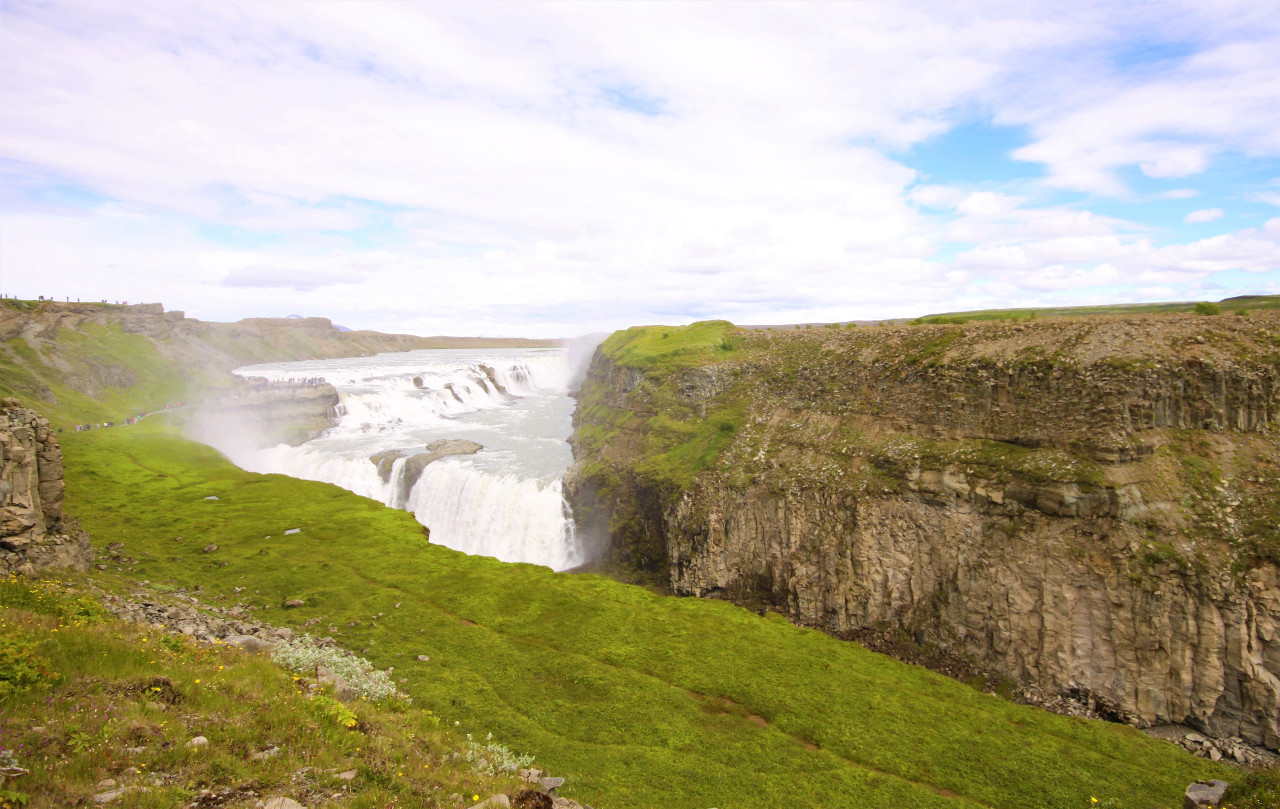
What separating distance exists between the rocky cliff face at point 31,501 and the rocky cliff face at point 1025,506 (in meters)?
25.5

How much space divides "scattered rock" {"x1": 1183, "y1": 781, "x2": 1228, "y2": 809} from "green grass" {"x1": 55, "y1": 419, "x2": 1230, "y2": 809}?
3.29m

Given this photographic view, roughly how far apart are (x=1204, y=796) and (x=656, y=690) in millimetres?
12829

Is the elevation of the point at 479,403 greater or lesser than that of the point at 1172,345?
lesser

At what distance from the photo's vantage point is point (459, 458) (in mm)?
49094

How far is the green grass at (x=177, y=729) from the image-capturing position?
24.2ft

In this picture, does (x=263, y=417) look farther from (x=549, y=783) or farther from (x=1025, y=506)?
(x=1025, y=506)

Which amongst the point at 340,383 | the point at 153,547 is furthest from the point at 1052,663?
the point at 340,383

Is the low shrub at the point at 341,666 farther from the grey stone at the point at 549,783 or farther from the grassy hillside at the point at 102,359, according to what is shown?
the grassy hillside at the point at 102,359

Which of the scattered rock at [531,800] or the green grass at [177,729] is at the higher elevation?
the green grass at [177,729]

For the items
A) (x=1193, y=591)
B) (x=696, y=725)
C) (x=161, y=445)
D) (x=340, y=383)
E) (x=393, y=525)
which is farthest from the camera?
(x=340, y=383)

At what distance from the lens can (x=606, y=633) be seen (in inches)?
867

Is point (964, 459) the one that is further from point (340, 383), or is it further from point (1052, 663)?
point (340, 383)

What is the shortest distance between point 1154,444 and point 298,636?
32849 millimetres

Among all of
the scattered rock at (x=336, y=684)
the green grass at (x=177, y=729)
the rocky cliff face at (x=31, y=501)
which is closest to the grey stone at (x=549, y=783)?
the green grass at (x=177, y=729)
